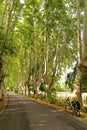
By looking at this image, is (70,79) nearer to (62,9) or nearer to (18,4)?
(62,9)

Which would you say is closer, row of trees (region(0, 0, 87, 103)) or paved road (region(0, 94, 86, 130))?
paved road (region(0, 94, 86, 130))

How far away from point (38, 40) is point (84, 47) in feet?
91.0

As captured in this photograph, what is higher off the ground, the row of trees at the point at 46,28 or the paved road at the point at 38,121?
the row of trees at the point at 46,28

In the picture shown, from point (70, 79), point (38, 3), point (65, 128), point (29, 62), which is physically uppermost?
point (38, 3)

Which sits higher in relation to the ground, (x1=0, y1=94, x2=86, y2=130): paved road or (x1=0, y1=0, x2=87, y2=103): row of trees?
(x1=0, y1=0, x2=87, y2=103): row of trees

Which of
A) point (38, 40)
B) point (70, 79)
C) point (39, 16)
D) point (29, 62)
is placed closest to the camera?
point (70, 79)

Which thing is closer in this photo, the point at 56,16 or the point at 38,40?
the point at 56,16

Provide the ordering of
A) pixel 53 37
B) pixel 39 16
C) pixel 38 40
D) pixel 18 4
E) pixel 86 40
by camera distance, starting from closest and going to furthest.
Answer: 1. pixel 86 40
2. pixel 18 4
3. pixel 39 16
4. pixel 53 37
5. pixel 38 40

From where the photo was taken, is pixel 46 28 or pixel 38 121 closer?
pixel 38 121

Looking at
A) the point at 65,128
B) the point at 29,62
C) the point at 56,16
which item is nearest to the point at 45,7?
the point at 56,16

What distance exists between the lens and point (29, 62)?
60.0 m

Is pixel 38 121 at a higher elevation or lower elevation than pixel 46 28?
lower

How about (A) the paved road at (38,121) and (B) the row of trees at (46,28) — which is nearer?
(A) the paved road at (38,121)

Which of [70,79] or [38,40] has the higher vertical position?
[38,40]
